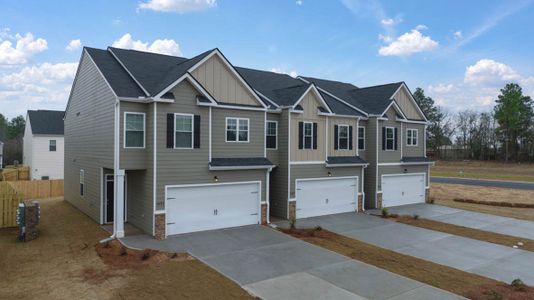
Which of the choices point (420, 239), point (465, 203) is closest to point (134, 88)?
point (420, 239)

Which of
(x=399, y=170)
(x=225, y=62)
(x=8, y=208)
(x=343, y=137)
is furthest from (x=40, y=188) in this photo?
(x=399, y=170)

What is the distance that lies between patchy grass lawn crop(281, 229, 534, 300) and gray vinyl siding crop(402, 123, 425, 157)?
11.4 metres

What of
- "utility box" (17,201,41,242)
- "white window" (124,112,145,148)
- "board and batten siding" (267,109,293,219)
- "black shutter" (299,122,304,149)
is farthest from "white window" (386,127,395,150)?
"utility box" (17,201,41,242)

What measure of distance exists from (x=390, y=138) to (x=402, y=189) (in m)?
3.59

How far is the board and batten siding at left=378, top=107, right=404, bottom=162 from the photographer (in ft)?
73.8

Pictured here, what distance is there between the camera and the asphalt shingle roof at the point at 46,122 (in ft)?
116

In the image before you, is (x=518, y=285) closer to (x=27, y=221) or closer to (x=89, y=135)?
(x=27, y=221)

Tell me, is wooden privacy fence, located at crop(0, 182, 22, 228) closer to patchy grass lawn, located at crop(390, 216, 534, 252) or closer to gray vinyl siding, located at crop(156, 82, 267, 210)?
gray vinyl siding, located at crop(156, 82, 267, 210)

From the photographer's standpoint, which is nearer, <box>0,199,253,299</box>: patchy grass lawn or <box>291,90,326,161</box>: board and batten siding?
<box>0,199,253,299</box>: patchy grass lawn

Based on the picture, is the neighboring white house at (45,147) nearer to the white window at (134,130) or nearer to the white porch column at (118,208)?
the white window at (134,130)

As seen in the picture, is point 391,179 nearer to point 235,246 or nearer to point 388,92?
point 388,92

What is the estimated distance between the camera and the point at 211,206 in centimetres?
1584

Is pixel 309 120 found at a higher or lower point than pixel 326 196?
higher

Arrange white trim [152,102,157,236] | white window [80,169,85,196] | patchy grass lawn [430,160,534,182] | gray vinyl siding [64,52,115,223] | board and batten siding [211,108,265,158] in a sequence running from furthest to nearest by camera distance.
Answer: patchy grass lawn [430,160,534,182] < white window [80,169,85,196] < board and batten siding [211,108,265,158] < gray vinyl siding [64,52,115,223] < white trim [152,102,157,236]
